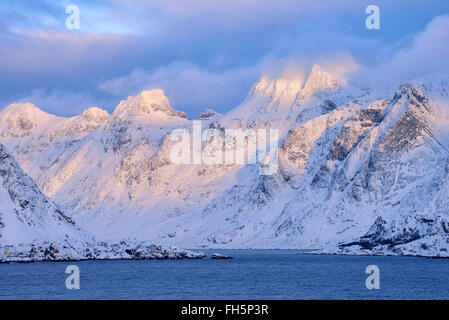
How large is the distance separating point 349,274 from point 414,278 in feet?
49.2

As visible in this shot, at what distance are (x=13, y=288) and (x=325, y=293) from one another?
4844 centimetres

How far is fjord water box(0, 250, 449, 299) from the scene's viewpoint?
111m

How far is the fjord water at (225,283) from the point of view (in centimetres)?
11100

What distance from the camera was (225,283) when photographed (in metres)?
132

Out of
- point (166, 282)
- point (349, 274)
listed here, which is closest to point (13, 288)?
point (166, 282)
